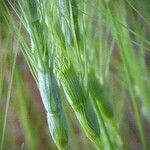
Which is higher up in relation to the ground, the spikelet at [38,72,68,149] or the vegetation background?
the vegetation background

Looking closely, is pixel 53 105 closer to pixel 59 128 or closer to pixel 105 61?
pixel 59 128

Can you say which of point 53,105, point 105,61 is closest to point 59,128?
point 53,105

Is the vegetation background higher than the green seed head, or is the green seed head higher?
the vegetation background

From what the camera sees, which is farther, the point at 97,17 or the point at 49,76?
the point at 97,17

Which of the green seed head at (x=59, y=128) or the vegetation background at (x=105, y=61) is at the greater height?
the vegetation background at (x=105, y=61)

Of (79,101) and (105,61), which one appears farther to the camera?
(105,61)

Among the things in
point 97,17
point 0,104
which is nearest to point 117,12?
point 97,17

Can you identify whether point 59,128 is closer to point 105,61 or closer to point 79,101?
point 79,101

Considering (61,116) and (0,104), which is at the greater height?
(0,104)

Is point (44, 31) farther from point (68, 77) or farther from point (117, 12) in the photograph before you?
point (117, 12)

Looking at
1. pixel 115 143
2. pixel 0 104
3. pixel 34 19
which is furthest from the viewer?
pixel 0 104

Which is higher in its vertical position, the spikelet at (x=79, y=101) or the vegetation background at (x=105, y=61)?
A: the vegetation background at (x=105, y=61)
